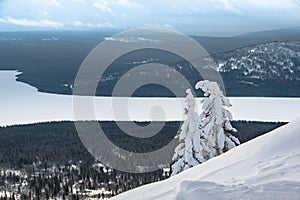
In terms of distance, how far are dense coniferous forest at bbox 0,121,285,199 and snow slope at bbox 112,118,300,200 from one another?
167 ft

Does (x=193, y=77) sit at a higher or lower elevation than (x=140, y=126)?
higher

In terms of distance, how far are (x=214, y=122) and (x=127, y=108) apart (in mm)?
122634

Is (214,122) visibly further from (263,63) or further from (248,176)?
(263,63)

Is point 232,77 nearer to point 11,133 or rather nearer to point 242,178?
point 11,133

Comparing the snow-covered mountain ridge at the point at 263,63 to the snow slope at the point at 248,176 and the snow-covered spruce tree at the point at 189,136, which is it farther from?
the snow slope at the point at 248,176

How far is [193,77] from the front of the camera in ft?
588

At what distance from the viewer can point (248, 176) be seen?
875 centimetres

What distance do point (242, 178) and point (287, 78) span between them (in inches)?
6996

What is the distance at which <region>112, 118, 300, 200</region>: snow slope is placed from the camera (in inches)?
305

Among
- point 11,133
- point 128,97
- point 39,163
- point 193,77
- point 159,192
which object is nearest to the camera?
point 159,192

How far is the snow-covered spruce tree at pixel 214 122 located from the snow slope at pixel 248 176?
8.31 meters

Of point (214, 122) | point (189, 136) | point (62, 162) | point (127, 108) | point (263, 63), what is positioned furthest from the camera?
point (263, 63)

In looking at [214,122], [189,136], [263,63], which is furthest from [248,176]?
[263,63]

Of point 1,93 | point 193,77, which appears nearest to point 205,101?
point 193,77
